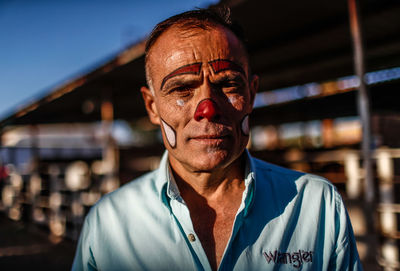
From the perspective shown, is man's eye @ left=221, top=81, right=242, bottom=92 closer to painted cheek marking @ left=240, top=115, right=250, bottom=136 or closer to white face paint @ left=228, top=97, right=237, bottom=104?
white face paint @ left=228, top=97, right=237, bottom=104

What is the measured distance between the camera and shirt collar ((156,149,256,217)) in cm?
142

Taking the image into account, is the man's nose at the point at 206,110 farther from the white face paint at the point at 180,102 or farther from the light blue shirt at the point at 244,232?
the light blue shirt at the point at 244,232

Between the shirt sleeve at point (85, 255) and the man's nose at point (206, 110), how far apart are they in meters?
0.79

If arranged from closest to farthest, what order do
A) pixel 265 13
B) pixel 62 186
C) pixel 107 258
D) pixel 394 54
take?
pixel 107 258
pixel 265 13
pixel 394 54
pixel 62 186

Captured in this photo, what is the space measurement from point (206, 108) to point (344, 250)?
2.94ft

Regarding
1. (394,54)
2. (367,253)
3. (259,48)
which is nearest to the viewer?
(367,253)

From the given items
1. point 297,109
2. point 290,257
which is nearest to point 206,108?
point 290,257

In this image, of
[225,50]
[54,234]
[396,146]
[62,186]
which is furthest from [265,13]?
[54,234]

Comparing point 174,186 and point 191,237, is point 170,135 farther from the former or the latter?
point 191,237

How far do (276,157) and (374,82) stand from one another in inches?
154

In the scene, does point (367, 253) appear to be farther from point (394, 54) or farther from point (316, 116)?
point (316, 116)

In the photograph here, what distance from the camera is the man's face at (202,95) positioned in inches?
Answer: 54.2

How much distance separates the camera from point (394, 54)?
652cm

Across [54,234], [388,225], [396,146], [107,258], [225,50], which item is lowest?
[54,234]
